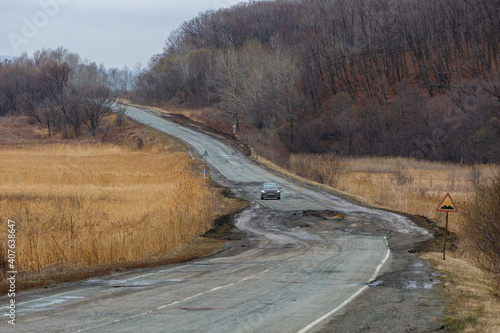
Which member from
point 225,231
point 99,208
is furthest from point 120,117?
point 225,231

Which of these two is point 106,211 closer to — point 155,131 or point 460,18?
point 155,131

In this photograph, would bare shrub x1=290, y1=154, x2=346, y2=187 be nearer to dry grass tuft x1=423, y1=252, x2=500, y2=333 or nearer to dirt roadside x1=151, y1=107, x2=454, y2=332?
dirt roadside x1=151, y1=107, x2=454, y2=332

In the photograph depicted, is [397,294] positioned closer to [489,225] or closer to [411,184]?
[489,225]

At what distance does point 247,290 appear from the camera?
45.2 feet

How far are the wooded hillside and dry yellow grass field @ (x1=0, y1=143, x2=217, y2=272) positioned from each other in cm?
2347

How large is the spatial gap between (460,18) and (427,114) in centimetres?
2603

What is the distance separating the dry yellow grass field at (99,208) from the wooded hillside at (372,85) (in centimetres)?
2347

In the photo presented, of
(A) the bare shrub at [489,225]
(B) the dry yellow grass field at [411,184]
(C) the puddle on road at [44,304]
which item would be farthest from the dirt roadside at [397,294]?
(B) the dry yellow grass field at [411,184]

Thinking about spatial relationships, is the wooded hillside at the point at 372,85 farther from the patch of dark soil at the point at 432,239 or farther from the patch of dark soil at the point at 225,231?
the patch of dark soil at the point at 225,231

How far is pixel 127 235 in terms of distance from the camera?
20.0m

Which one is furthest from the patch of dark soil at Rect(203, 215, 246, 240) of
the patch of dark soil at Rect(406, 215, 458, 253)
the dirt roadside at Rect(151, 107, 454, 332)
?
the patch of dark soil at Rect(406, 215, 458, 253)

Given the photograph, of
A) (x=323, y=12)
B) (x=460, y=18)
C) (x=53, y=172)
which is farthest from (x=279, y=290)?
(x=323, y=12)

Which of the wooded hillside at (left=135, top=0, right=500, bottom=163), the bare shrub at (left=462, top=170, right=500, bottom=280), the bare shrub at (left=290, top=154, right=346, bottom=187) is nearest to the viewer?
the bare shrub at (left=462, top=170, right=500, bottom=280)

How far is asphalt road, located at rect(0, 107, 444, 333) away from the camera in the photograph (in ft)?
34.2
